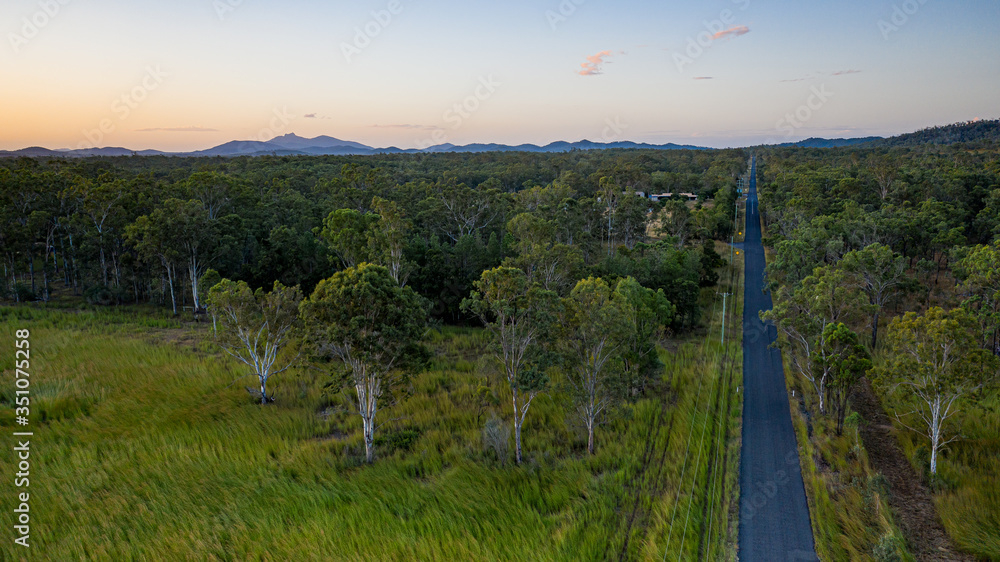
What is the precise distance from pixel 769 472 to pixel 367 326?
21.7 m

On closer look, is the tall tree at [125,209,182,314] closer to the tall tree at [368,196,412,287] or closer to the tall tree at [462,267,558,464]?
the tall tree at [368,196,412,287]

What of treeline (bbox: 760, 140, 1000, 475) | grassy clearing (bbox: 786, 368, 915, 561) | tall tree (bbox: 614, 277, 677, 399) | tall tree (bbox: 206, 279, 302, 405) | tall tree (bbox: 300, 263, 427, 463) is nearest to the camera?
grassy clearing (bbox: 786, 368, 915, 561)

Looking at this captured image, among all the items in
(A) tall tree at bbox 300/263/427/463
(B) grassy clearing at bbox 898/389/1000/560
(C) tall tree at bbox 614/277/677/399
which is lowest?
(B) grassy clearing at bbox 898/389/1000/560

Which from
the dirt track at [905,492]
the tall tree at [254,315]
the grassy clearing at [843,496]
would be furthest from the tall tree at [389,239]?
the dirt track at [905,492]

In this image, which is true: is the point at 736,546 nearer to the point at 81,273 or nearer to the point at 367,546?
the point at 367,546

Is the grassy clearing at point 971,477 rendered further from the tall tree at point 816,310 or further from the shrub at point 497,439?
the shrub at point 497,439

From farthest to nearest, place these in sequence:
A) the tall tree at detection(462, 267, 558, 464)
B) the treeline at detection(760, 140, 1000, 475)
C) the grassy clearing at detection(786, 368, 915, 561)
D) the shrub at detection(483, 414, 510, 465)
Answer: the shrub at detection(483, 414, 510, 465) < the treeline at detection(760, 140, 1000, 475) < the tall tree at detection(462, 267, 558, 464) < the grassy clearing at detection(786, 368, 915, 561)

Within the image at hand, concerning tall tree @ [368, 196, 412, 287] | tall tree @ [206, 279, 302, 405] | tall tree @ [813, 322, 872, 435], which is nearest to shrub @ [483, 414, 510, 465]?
tall tree @ [206, 279, 302, 405]

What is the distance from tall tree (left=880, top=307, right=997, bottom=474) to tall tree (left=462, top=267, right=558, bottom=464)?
1773 centimetres

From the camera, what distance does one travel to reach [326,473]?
876 inches

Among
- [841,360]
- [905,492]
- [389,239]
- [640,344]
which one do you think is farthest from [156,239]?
[905,492]

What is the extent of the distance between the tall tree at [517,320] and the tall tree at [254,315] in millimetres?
12457

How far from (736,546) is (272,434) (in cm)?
2244

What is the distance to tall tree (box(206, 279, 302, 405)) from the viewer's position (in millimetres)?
28625
